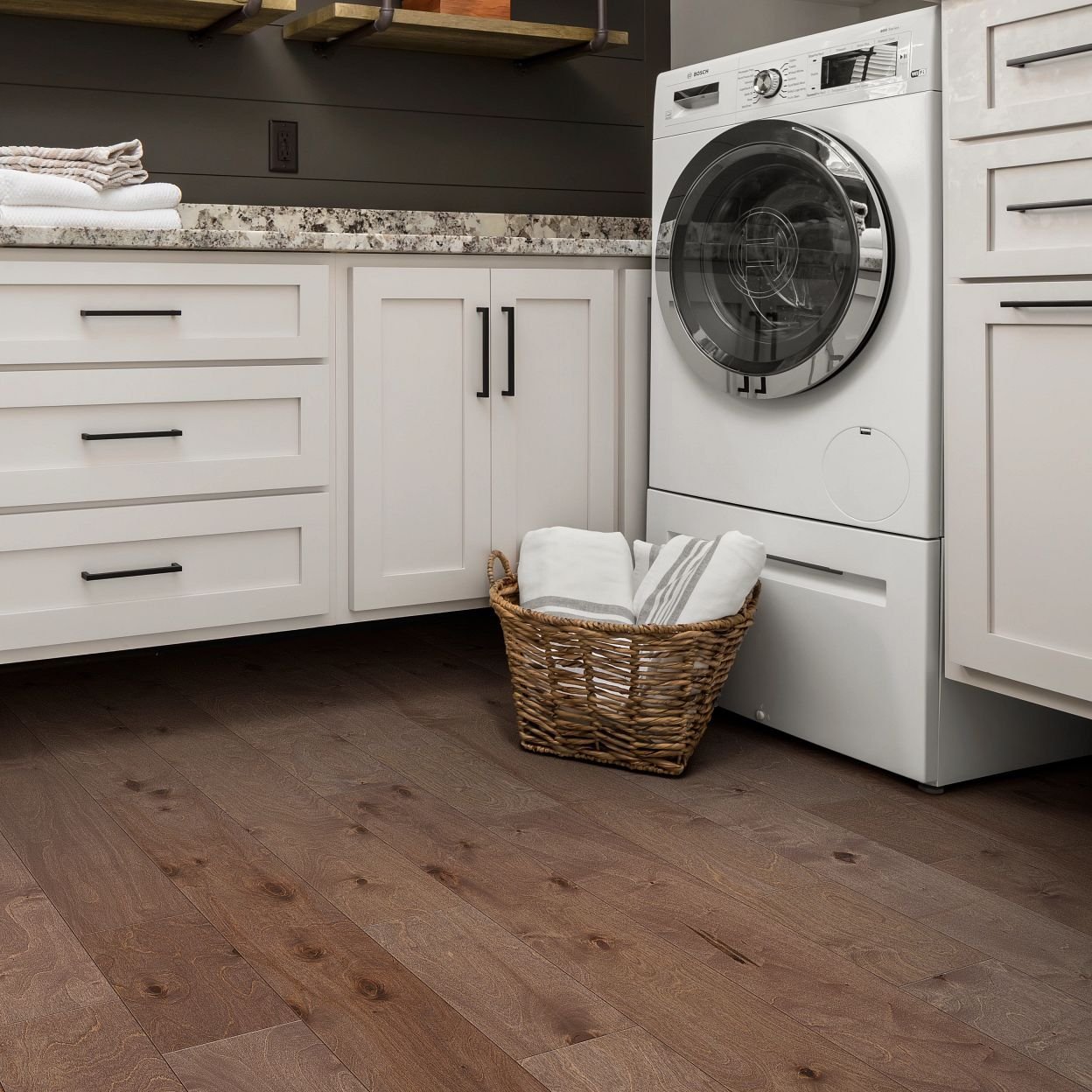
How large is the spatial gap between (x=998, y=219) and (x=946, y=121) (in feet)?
0.56

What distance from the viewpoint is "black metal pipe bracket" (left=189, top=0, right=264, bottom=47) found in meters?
2.56

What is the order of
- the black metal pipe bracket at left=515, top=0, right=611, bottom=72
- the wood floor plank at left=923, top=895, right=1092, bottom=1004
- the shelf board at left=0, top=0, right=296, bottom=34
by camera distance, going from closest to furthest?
the wood floor plank at left=923, top=895, right=1092, bottom=1004
the shelf board at left=0, top=0, right=296, bottom=34
the black metal pipe bracket at left=515, top=0, right=611, bottom=72

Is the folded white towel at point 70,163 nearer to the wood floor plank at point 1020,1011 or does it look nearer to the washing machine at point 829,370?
the washing machine at point 829,370

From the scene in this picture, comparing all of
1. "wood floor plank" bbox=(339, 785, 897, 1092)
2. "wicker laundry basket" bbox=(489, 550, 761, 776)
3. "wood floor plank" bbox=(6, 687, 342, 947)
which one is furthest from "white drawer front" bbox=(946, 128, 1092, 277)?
"wood floor plank" bbox=(6, 687, 342, 947)

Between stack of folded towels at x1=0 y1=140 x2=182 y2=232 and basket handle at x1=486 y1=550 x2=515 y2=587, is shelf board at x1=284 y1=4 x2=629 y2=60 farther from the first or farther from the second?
basket handle at x1=486 y1=550 x2=515 y2=587

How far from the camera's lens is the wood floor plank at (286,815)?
1.63 meters

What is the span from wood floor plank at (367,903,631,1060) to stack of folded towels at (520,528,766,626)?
693 millimetres

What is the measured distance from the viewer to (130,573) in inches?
84.3

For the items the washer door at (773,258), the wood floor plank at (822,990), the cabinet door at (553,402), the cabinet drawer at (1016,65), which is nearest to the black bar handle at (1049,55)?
the cabinet drawer at (1016,65)

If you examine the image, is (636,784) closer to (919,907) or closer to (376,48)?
(919,907)

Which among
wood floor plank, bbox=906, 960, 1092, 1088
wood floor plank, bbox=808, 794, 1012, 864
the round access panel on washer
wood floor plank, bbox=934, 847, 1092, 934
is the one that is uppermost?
the round access panel on washer

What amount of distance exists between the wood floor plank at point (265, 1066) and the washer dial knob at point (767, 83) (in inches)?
63.4

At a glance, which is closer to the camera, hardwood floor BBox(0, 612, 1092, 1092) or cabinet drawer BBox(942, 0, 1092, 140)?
hardwood floor BBox(0, 612, 1092, 1092)

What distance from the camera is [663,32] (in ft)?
10.7
